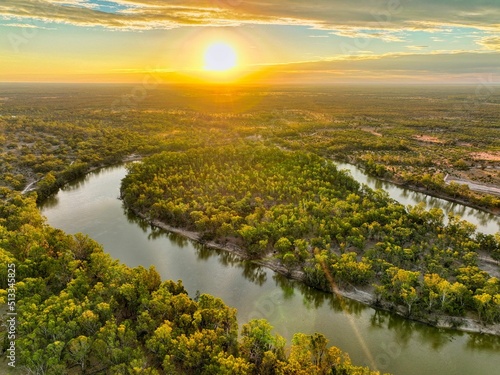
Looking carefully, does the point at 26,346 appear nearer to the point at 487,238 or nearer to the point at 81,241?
the point at 81,241

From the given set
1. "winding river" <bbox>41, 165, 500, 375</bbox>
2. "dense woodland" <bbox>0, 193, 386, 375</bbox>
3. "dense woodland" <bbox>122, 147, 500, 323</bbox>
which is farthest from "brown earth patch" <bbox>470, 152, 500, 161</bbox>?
"dense woodland" <bbox>0, 193, 386, 375</bbox>

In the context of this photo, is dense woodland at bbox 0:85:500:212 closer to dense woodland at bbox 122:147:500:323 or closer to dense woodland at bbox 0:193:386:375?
dense woodland at bbox 122:147:500:323

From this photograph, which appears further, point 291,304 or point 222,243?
point 222,243

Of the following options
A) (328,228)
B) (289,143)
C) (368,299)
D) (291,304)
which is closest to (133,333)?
(291,304)

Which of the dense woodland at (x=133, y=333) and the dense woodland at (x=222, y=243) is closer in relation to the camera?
the dense woodland at (x=133, y=333)

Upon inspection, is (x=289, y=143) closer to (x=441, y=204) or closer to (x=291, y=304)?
(x=441, y=204)

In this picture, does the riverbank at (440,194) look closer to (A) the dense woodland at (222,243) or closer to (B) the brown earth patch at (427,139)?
(A) the dense woodland at (222,243)

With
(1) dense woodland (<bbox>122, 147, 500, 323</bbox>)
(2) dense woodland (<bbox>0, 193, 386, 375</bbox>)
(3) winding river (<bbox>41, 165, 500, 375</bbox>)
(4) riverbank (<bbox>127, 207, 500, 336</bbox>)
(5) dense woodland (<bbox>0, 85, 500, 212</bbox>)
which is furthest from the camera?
(5) dense woodland (<bbox>0, 85, 500, 212</bbox>)

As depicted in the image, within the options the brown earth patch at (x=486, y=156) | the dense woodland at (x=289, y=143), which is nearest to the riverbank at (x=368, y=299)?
Result: the dense woodland at (x=289, y=143)

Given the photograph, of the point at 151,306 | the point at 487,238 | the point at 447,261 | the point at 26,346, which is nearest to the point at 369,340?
the point at 447,261
